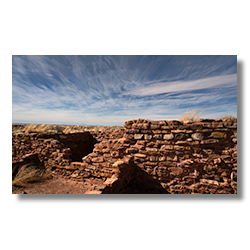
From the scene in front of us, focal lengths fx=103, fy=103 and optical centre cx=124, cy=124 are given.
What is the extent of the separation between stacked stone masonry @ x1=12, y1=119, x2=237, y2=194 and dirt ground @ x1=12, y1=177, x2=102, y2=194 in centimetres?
22

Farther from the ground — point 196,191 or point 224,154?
point 224,154

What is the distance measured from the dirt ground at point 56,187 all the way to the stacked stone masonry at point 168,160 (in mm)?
224

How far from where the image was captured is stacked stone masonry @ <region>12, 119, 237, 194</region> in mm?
2742

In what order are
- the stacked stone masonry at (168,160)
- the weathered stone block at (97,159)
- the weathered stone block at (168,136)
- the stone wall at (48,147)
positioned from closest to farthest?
the stacked stone masonry at (168,160)
the weathered stone block at (168,136)
the weathered stone block at (97,159)
the stone wall at (48,147)

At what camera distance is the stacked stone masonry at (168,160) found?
2742 mm

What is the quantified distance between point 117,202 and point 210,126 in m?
2.98

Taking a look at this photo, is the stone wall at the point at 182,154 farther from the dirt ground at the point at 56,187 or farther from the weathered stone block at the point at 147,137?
the dirt ground at the point at 56,187

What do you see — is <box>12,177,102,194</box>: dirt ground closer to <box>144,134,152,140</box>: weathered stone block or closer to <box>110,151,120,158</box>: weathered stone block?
<box>110,151,120,158</box>: weathered stone block

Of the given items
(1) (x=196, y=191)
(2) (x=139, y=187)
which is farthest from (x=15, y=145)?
(1) (x=196, y=191)

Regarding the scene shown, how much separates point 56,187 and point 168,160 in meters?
3.88

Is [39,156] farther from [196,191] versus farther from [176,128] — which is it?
[196,191]

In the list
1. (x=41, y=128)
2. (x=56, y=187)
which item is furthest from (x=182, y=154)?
(x=41, y=128)

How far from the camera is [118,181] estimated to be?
263 centimetres

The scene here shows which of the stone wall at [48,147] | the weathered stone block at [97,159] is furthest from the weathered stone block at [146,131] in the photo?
the stone wall at [48,147]
